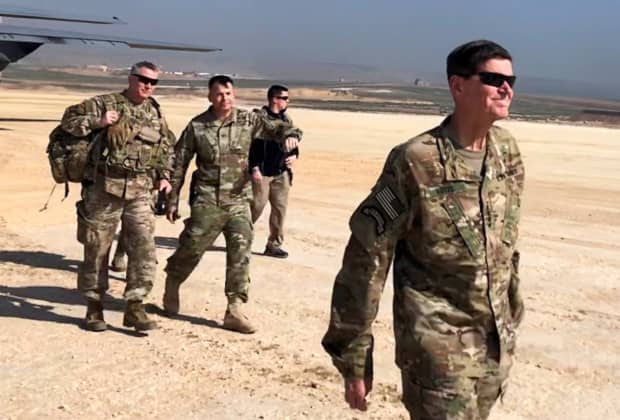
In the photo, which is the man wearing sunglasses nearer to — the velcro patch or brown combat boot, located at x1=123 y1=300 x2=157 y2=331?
brown combat boot, located at x1=123 y1=300 x2=157 y2=331

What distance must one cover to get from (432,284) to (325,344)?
460 millimetres

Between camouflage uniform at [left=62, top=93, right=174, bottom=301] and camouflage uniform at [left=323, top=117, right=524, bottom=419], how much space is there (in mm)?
3615

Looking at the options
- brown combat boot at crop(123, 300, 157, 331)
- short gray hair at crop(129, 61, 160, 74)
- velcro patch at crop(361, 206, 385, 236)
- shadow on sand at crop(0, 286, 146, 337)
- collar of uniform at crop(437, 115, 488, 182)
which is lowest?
shadow on sand at crop(0, 286, 146, 337)

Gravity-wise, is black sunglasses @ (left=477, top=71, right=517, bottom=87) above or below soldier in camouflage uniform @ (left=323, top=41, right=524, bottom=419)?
above

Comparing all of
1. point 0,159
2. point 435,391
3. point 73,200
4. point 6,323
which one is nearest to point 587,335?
point 435,391

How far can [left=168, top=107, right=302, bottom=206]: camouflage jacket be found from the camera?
6395 millimetres

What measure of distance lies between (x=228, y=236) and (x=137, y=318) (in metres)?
0.98

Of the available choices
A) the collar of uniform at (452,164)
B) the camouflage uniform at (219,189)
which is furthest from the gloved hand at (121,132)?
the collar of uniform at (452,164)

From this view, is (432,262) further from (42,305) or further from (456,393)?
(42,305)

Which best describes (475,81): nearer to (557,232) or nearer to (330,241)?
(330,241)

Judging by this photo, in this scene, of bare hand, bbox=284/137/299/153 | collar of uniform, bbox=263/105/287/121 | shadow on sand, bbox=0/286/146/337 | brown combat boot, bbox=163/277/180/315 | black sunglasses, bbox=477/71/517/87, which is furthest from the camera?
collar of uniform, bbox=263/105/287/121

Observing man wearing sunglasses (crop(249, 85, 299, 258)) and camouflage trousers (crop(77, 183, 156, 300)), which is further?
man wearing sunglasses (crop(249, 85, 299, 258))

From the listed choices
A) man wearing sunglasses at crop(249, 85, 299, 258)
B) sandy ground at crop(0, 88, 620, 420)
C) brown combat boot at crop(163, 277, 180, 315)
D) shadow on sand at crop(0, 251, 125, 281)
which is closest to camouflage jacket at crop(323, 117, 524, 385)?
sandy ground at crop(0, 88, 620, 420)

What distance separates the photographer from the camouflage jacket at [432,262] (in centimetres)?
278
